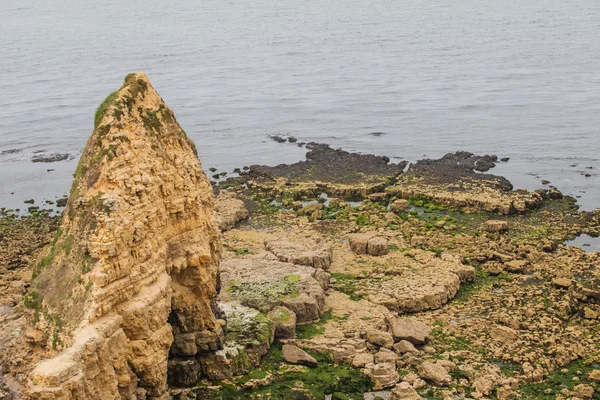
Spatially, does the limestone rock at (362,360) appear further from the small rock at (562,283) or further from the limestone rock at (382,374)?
the small rock at (562,283)

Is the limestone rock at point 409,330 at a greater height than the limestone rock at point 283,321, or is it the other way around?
the limestone rock at point 283,321

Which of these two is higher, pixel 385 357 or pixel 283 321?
pixel 283 321

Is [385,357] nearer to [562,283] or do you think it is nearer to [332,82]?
[562,283]

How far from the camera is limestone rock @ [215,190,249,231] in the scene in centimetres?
4372

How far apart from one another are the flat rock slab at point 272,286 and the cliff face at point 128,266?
551cm

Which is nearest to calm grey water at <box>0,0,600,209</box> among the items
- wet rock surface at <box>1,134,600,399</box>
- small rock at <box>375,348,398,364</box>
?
wet rock surface at <box>1,134,600,399</box>

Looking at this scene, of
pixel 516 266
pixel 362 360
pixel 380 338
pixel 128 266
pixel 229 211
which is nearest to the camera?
pixel 128 266

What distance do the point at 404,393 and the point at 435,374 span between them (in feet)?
5.82

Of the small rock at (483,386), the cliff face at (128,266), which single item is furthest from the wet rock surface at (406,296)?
the cliff face at (128,266)

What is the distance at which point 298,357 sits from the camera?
2748cm

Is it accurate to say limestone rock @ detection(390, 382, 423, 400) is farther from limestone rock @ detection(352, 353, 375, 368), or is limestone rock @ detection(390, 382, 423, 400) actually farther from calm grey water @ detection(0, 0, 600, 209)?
calm grey water @ detection(0, 0, 600, 209)

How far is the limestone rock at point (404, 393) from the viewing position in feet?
82.7

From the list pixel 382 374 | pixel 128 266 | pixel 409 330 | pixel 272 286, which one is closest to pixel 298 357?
pixel 382 374

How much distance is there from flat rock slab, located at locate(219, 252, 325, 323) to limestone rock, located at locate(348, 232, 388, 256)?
487cm
